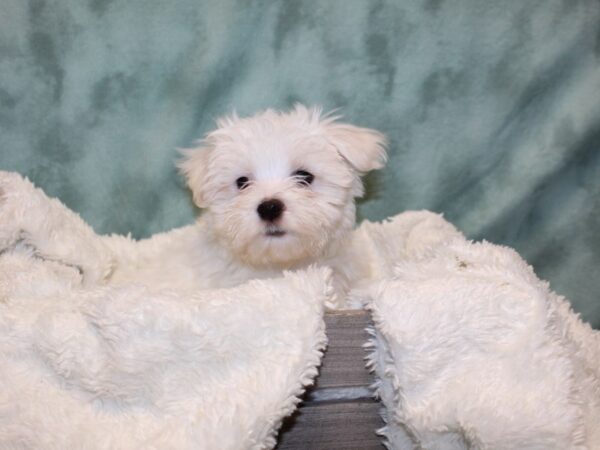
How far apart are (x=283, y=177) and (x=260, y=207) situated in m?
0.25

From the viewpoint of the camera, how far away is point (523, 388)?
1.60 meters

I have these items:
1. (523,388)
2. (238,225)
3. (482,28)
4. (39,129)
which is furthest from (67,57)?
(523,388)

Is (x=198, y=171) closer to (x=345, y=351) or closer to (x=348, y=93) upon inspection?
(x=348, y=93)

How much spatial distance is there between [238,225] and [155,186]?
2.58 ft

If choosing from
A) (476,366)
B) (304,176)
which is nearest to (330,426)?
(476,366)

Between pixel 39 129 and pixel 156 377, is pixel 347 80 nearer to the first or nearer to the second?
pixel 39 129

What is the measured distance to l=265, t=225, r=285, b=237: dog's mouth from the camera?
227 cm

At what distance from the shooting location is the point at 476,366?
5.39ft

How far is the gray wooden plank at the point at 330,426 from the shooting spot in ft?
5.90

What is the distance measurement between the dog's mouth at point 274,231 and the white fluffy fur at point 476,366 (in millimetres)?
640

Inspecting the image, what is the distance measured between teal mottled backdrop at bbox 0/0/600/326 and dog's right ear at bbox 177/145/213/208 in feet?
0.99

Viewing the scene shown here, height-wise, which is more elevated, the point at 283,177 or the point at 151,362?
the point at 283,177

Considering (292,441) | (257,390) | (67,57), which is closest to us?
(257,390)

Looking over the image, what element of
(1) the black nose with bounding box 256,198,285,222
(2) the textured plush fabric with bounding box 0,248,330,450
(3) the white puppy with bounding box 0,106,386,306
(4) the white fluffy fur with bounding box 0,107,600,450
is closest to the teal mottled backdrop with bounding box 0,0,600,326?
(3) the white puppy with bounding box 0,106,386,306
